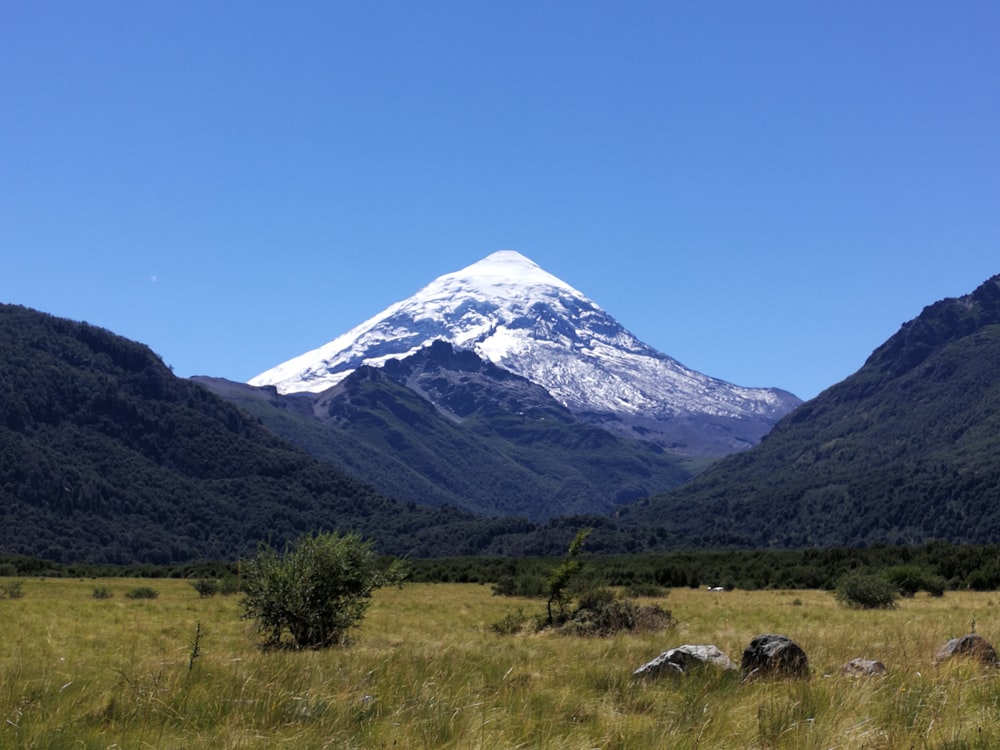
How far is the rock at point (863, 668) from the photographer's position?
9.75 meters

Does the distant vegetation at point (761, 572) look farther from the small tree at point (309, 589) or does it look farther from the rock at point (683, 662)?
the rock at point (683, 662)

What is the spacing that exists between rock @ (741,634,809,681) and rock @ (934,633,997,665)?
1599 millimetres

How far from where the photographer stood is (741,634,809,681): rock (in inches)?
405

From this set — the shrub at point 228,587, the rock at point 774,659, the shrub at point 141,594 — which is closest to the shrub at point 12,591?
the shrub at point 141,594

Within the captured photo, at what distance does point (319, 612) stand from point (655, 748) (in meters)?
18.2

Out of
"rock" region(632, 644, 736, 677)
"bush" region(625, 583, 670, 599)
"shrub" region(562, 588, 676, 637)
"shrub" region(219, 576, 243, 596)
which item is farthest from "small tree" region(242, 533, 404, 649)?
"shrub" region(219, 576, 243, 596)

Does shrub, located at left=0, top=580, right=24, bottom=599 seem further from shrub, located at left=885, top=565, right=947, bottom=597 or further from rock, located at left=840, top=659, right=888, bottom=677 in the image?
rock, located at left=840, top=659, right=888, bottom=677

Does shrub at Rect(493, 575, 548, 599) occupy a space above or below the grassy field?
below

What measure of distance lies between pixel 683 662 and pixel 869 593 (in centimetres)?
3102

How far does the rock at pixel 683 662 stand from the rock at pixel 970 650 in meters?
2.55

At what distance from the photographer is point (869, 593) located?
1502 inches

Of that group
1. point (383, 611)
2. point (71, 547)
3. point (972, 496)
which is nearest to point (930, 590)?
point (383, 611)

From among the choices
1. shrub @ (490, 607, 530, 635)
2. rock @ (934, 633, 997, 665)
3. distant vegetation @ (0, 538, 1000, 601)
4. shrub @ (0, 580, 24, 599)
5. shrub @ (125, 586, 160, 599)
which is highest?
rock @ (934, 633, 997, 665)

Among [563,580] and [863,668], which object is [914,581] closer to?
[563,580]
